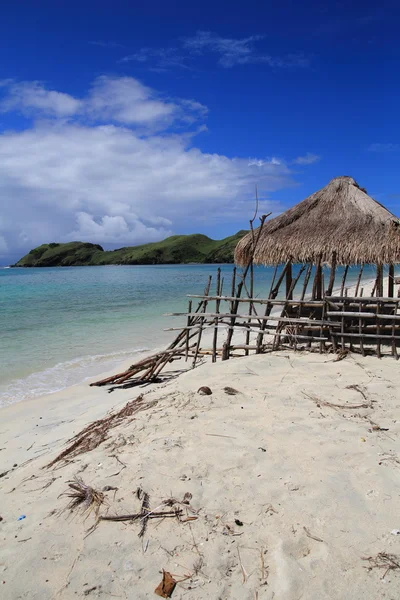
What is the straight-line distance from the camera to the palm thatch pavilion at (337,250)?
280 inches

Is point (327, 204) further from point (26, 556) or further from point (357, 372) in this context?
point (26, 556)

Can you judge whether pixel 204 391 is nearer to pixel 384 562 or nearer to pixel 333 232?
pixel 384 562

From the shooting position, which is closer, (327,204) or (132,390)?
(132,390)

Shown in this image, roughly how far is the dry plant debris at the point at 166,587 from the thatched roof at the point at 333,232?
6.47 meters

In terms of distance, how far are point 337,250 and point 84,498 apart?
633 centimetres

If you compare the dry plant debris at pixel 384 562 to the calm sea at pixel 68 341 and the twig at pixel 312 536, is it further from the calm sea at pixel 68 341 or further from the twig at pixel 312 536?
the calm sea at pixel 68 341

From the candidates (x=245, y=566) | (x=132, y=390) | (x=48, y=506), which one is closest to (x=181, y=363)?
(x=132, y=390)

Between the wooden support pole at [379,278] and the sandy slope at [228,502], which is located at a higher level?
the wooden support pole at [379,278]

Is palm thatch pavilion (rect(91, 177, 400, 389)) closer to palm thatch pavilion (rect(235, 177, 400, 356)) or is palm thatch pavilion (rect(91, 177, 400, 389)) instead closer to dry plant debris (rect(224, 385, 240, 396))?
palm thatch pavilion (rect(235, 177, 400, 356))

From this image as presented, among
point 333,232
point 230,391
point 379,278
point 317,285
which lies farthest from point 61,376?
point 379,278

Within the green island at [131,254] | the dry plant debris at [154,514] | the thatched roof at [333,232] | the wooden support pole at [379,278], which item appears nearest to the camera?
the dry plant debris at [154,514]

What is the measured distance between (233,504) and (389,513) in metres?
1.13

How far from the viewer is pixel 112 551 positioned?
2584mm

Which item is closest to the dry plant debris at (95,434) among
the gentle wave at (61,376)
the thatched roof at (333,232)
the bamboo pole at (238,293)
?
the bamboo pole at (238,293)
